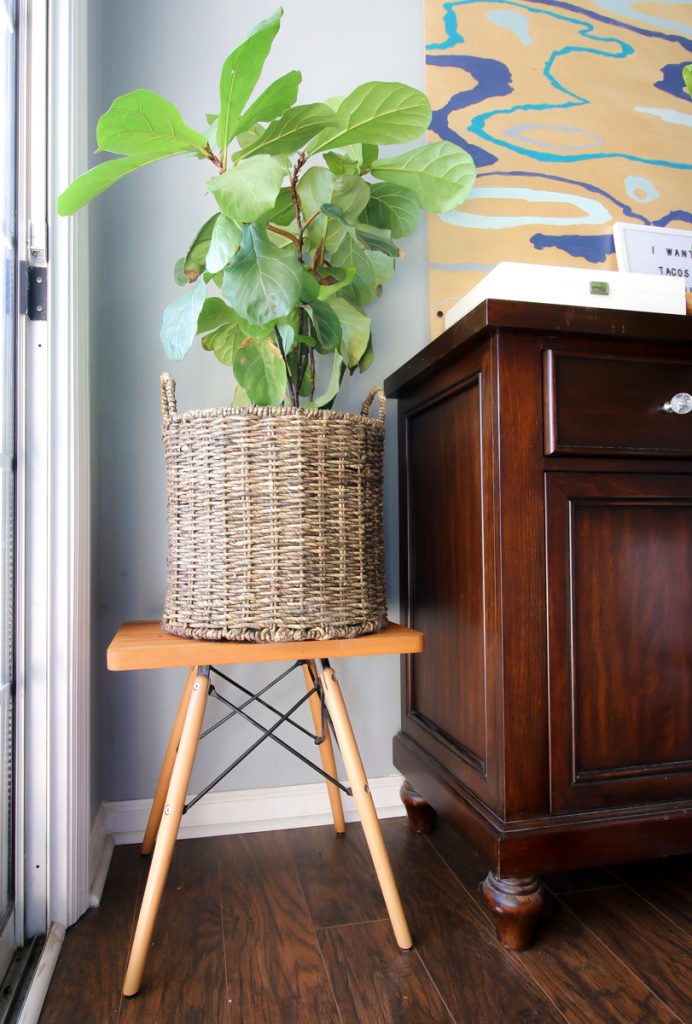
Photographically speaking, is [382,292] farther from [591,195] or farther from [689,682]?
[689,682]

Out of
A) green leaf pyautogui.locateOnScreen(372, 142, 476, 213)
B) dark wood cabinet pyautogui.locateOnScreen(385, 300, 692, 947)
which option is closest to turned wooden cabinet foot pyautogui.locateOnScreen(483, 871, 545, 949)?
dark wood cabinet pyautogui.locateOnScreen(385, 300, 692, 947)

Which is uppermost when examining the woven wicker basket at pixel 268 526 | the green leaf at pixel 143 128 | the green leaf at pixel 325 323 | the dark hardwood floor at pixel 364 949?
the green leaf at pixel 143 128

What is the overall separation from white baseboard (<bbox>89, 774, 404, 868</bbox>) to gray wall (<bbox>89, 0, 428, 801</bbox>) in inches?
0.8

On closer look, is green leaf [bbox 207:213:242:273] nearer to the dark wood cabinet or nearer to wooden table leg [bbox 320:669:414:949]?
the dark wood cabinet

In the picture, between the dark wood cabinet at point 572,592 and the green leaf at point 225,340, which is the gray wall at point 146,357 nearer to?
the green leaf at point 225,340

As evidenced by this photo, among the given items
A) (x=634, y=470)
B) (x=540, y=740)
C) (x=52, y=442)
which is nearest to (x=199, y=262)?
(x=52, y=442)

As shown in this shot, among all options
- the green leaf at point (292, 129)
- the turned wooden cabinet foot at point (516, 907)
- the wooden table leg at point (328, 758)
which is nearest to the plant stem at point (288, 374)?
the green leaf at point (292, 129)

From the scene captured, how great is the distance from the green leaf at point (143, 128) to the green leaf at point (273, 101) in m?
0.07

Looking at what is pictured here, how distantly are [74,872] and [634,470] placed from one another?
3.21 feet

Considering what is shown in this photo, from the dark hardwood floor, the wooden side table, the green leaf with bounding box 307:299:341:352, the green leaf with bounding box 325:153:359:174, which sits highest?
the green leaf with bounding box 325:153:359:174

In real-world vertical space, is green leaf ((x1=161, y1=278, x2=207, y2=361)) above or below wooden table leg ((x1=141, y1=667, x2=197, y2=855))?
above

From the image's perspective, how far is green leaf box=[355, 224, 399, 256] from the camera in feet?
→ 3.60

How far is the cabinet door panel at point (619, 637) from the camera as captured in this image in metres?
0.89

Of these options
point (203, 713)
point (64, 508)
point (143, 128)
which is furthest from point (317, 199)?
point (203, 713)
